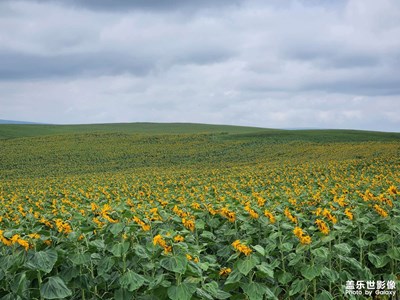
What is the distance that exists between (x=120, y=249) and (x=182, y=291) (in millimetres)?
934

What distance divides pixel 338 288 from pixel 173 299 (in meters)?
2.91

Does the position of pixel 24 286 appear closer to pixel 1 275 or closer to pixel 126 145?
pixel 1 275

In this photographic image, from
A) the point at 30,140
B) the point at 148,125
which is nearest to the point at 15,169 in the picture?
the point at 30,140

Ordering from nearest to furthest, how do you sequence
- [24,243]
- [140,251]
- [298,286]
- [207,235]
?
[24,243]
[140,251]
[298,286]
[207,235]

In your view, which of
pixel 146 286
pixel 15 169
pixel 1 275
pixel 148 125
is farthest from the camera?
pixel 148 125

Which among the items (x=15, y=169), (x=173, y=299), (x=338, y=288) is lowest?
(x=15, y=169)

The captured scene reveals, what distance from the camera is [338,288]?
19.8 feet

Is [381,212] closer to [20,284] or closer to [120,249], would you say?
[120,249]

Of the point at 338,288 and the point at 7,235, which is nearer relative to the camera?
the point at 7,235

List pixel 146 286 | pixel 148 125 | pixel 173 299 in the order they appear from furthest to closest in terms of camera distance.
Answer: pixel 148 125, pixel 146 286, pixel 173 299

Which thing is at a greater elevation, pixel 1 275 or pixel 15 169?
pixel 1 275

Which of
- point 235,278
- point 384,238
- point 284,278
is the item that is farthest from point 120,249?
point 384,238

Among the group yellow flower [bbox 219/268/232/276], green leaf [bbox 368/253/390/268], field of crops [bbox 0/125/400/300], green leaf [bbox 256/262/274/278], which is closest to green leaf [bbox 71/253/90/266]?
field of crops [bbox 0/125/400/300]

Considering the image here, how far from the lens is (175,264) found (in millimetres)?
4293
